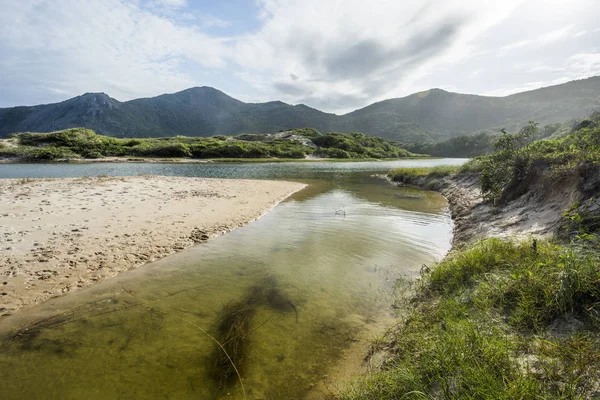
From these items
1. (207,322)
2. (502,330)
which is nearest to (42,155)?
(207,322)

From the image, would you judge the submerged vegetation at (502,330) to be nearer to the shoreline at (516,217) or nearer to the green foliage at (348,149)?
the shoreline at (516,217)

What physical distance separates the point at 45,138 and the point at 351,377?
10709 centimetres

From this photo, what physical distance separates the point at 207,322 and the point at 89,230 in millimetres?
8575

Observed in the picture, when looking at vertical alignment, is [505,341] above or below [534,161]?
below

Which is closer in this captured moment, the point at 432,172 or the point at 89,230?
the point at 89,230

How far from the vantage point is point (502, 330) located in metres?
4.25

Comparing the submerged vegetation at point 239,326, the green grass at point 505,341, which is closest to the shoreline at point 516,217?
the green grass at point 505,341

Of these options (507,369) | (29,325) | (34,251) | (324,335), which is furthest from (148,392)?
(34,251)

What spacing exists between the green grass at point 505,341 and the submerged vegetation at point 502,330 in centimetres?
1

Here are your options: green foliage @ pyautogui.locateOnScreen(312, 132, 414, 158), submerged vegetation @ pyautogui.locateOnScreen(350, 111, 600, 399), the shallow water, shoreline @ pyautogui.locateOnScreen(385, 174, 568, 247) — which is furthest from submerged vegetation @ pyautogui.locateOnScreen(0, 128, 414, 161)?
submerged vegetation @ pyautogui.locateOnScreen(350, 111, 600, 399)

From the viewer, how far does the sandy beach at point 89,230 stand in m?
A: 7.82

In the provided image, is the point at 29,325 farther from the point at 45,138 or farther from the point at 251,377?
the point at 45,138

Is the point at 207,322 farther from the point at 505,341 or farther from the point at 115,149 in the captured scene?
the point at 115,149

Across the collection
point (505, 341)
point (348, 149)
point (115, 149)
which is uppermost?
point (348, 149)
